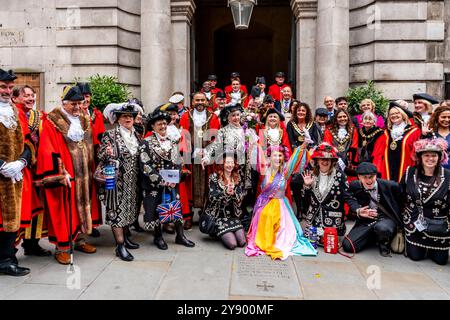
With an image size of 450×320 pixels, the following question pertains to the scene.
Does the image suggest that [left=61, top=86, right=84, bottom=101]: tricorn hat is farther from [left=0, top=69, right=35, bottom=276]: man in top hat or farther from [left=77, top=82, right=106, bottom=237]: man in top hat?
[left=0, top=69, right=35, bottom=276]: man in top hat

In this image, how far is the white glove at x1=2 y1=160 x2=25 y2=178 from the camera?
411 centimetres

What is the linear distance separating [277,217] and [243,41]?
51.8 ft

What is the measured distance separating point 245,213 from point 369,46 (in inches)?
270

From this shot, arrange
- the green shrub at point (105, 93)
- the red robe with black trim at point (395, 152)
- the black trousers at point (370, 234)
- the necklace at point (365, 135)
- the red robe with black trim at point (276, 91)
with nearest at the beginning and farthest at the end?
1. the black trousers at point (370, 234)
2. the red robe with black trim at point (395, 152)
3. the necklace at point (365, 135)
4. the green shrub at point (105, 93)
5. the red robe with black trim at point (276, 91)

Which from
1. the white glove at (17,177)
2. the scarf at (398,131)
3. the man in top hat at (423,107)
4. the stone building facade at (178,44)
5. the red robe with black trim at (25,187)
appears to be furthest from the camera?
the stone building facade at (178,44)

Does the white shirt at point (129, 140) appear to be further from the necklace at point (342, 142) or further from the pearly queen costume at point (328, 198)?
the necklace at point (342, 142)

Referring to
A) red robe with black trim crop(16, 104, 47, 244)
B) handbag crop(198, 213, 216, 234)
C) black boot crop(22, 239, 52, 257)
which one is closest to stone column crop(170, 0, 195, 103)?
handbag crop(198, 213, 216, 234)

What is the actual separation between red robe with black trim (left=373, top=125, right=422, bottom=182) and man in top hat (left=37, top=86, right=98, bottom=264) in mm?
4586

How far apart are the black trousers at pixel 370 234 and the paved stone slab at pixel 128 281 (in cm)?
255

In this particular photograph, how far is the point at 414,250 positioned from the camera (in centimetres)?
498

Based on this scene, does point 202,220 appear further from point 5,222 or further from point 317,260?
point 5,222

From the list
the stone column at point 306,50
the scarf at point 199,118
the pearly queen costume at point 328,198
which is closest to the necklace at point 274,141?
the pearly queen costume at point 328,198

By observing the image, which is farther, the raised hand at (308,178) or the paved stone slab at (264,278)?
the raised hand at (308,178)

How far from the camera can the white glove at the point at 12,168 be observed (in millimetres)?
4114
